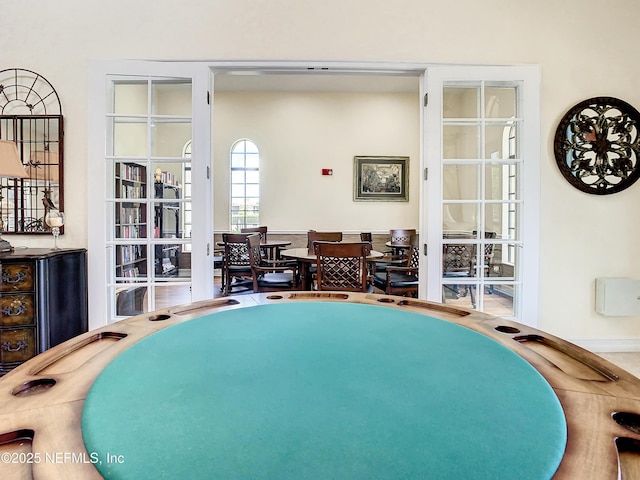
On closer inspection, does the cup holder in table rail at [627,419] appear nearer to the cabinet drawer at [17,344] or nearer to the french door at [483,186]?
the french door at [483,186]

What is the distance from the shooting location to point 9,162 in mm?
2326

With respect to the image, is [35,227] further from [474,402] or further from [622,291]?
[622,291]

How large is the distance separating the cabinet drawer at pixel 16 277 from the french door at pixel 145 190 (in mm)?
434

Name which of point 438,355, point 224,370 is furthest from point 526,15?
point 224,370

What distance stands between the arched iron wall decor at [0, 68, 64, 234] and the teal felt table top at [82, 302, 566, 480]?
7.83 feet

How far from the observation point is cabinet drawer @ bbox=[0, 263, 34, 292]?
2.23 meters

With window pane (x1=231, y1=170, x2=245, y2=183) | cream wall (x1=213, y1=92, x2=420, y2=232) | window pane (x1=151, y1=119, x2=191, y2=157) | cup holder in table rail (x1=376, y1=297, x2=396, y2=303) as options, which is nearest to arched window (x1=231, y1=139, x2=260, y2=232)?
window pane (x1=231, y1=170, x2=245, y2=183)

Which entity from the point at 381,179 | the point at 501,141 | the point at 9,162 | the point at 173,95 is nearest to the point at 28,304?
the point at 9,162

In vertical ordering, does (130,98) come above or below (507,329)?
above

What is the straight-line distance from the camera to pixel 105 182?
8.70ft

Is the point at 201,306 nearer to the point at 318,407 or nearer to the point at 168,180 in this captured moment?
the point at 318,407

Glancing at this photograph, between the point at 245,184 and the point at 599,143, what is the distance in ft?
17.4

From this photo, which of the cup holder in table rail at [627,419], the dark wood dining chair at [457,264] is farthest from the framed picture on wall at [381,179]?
the cup holder in table rail at [627,419]

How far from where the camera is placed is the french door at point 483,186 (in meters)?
2.71
